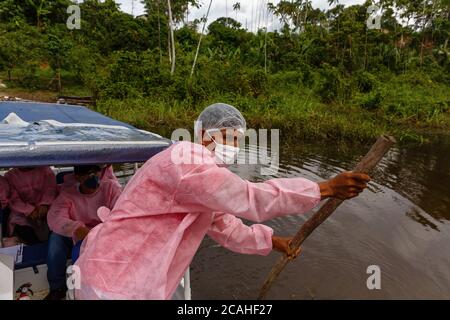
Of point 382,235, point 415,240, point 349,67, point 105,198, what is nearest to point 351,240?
point 382,235

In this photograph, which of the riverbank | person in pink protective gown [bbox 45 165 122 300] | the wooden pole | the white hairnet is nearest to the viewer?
the wooden pole

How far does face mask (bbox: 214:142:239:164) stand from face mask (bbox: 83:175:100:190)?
5.83 ft

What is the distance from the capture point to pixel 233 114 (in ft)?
6.64

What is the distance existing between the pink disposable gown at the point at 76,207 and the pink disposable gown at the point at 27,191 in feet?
1.38

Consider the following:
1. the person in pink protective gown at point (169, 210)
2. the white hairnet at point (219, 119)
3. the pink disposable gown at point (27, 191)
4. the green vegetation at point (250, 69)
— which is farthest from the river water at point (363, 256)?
the green vegetation at point (250, 69)

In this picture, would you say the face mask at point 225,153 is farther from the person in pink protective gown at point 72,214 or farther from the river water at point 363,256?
the river water at point 363,256

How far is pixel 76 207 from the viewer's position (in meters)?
3.22

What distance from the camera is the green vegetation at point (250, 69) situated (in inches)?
544

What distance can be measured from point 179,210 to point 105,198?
73.1 inches

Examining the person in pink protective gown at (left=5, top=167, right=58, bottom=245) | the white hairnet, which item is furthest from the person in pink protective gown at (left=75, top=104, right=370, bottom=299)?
the person in pink protective gown at (left=5, top=167, right=58, bottom=245)

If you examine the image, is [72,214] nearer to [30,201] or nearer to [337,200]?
[30,201]

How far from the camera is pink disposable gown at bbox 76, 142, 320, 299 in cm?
161

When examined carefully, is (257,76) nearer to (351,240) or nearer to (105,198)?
(351,240)

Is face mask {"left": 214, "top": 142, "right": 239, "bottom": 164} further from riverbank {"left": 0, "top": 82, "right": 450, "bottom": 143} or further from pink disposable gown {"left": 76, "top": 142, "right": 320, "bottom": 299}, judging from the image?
riverbank {"left": 0, "top": 82, "right": 450, "bottom": 143}
